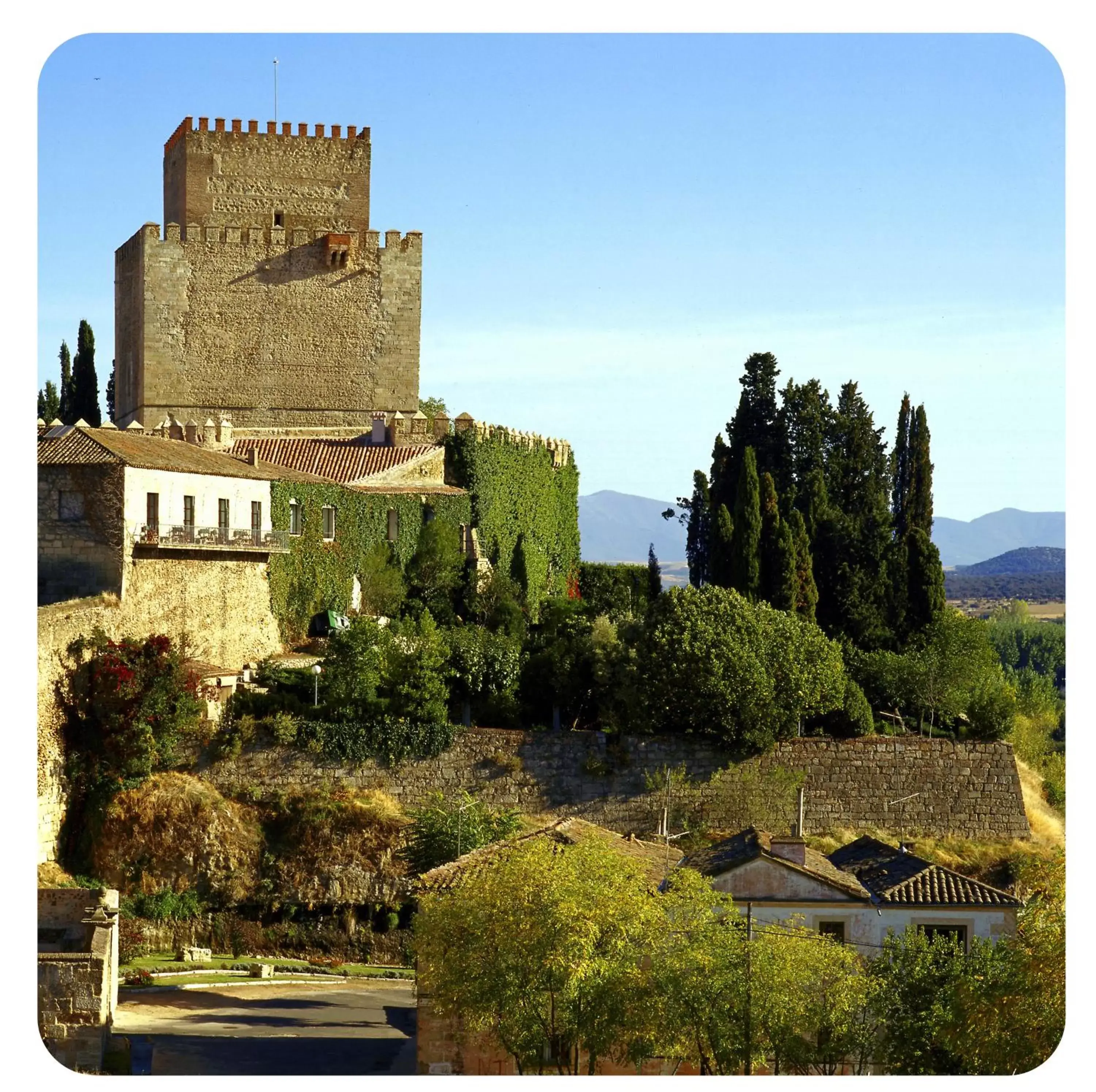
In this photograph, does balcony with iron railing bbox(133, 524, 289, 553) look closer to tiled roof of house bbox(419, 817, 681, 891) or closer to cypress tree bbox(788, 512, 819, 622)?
tiled roof of house bbox(419, 817, 681, 891)

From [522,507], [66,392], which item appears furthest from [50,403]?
[522,507]

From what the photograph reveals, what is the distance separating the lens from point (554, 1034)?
2378 cm

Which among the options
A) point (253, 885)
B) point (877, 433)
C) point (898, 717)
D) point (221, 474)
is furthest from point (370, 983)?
point (877, 433)

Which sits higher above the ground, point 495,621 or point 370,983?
point 495,621

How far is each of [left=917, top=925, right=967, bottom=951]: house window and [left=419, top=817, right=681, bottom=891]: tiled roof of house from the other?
12.0 feet

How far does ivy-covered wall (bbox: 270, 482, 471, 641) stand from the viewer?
39.9 metres

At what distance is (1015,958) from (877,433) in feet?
102

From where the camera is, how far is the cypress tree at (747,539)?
4281cm

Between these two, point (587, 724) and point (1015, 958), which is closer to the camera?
point (1015, 958)

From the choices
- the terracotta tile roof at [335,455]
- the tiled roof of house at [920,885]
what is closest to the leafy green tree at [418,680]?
the terracotta tile roof at [335,455]

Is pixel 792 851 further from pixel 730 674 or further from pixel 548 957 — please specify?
pixel 730 674

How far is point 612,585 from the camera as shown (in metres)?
51.5

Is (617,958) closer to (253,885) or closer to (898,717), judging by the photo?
(253,885)

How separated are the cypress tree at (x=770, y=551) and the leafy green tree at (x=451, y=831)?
972cm
